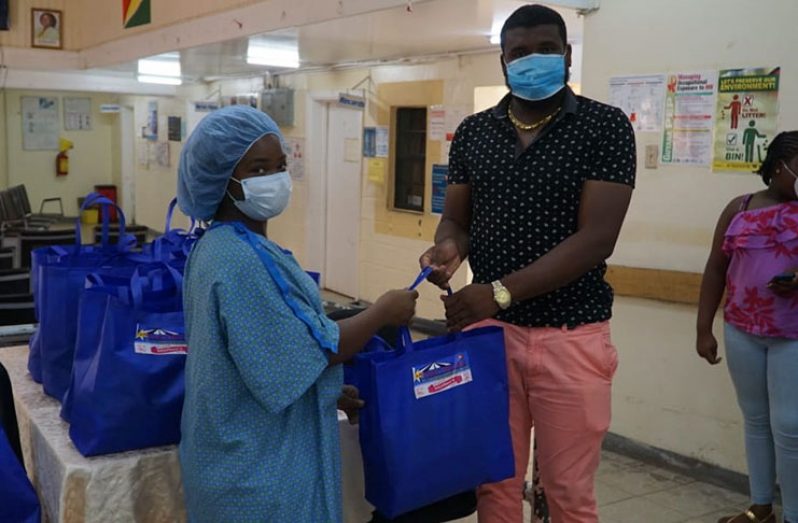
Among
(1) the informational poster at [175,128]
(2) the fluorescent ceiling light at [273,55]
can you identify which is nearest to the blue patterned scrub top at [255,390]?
(2) the fluorescent ceiling light at [273,55]

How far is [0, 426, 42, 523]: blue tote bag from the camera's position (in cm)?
181

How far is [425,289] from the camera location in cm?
652

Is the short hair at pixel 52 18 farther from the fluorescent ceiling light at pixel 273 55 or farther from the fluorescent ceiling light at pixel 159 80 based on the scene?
the fluorescent ceiling light at pixel 273 55

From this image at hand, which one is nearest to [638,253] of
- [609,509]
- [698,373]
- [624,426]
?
[698,373]

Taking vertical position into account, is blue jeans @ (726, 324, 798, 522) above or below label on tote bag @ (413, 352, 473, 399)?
below

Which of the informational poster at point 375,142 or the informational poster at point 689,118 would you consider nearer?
the informational poster at point 689,118

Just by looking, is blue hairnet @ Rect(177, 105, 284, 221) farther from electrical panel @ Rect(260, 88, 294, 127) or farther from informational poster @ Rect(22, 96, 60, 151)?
informational poster @ Rect(22, 96, 60, 151)

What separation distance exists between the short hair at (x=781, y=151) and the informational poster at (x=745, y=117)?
471mm

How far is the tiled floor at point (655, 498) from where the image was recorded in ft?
11.2

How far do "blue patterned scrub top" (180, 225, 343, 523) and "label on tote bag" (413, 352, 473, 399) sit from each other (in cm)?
18

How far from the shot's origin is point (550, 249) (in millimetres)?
1858

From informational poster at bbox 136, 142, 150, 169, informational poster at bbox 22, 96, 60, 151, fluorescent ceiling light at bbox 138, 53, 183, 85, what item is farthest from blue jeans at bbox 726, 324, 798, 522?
informational poster at bbox 22, 96, 60, 151

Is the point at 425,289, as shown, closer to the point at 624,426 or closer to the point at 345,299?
the point at 345,299

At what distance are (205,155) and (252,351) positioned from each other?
0.40 m
